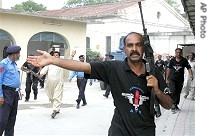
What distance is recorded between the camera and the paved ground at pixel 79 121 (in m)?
7.99

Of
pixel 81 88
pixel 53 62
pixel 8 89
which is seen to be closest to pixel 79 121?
pixel 81 88

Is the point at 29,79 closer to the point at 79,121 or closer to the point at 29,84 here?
the point at 29,84

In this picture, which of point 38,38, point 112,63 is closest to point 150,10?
point 38,38

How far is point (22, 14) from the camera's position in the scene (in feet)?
70.0

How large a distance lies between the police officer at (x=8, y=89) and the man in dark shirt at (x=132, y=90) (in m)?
2.72

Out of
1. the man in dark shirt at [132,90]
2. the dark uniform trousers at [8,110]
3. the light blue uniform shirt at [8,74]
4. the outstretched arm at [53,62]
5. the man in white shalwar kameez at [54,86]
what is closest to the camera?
the outstretched arm at [53,62]

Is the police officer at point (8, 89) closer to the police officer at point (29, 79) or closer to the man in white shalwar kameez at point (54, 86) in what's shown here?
the man in white shalwar kameez at point (54, 86)

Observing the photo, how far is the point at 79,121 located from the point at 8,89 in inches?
144

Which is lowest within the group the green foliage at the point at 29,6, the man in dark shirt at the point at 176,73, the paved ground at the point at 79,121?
the paved ground at the point at 79,121

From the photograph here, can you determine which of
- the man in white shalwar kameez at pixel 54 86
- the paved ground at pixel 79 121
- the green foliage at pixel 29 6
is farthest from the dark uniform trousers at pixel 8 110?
the green foliage at pixel 29 6

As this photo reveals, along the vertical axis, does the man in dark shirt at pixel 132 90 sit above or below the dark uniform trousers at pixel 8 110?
above

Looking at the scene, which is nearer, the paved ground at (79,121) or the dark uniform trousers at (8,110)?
the dark uniform trousers at (8,110)

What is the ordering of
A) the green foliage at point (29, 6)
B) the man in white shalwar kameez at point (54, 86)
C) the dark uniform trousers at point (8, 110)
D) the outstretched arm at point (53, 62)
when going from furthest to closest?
the green foliage at point (29, 6)
the man in white shalwar kameez at point (54, 86)
the dark uniform trousers at point (8, 110)
the outstretched arm at point (53, 62)

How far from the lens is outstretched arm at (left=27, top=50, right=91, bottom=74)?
3.23 metres
